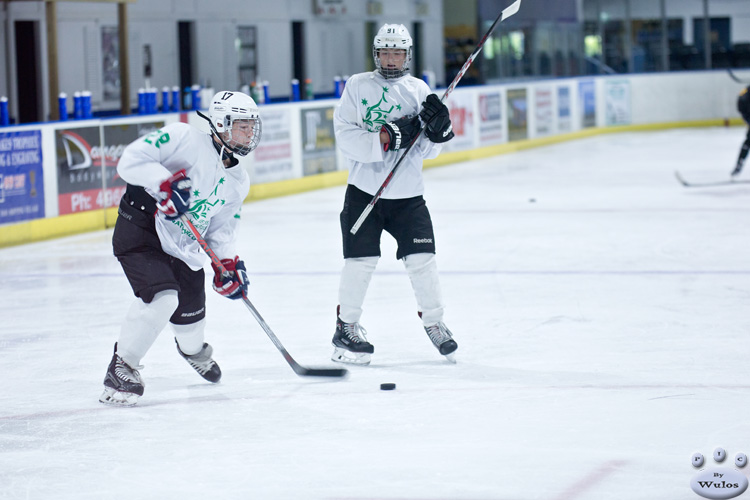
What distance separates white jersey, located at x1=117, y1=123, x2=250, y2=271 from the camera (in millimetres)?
3734

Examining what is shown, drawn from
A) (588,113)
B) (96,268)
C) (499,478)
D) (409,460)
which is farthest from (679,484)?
(588,113)

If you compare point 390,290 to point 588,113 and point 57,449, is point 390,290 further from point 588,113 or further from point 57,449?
point 588,113

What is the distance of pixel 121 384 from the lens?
389 cm

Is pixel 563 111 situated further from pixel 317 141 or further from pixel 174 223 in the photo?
pixel 174 223

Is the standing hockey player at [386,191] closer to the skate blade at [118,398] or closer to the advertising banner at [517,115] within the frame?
the skate blade at [118,398]

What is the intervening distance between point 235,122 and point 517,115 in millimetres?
11990

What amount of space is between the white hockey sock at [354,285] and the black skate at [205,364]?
0.59m

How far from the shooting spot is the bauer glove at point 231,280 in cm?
403

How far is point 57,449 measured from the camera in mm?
3436

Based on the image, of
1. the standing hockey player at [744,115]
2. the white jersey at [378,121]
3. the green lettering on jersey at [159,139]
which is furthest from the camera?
the standing hockey player at [744,115]

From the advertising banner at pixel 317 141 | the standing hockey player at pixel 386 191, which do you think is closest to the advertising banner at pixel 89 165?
the advertising banner at pixel 317 141

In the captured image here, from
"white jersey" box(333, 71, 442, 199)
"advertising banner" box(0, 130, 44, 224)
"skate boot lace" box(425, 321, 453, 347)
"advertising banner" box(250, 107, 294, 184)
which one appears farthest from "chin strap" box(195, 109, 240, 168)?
"advertising banner" box(250, 107, 294, 184)

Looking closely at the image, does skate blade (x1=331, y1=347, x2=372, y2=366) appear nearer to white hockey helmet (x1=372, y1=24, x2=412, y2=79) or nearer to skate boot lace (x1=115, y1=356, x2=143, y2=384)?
skate boot lace (x1=115, y1=356, x2=143, y2=384)

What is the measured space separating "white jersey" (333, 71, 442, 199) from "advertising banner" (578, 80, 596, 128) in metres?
13.2
